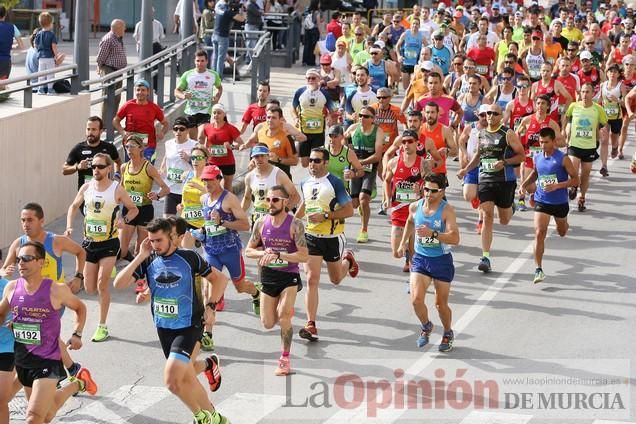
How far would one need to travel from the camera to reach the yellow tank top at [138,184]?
587 inches

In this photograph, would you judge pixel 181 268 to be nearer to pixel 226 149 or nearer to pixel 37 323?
pixel 37 323

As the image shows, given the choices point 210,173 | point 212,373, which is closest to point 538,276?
point 210,173

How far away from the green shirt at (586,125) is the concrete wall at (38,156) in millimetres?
6977

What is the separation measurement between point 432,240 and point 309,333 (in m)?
1.56

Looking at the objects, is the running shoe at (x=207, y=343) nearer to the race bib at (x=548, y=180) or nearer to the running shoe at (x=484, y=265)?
the running shoe at (x=484, y=265)

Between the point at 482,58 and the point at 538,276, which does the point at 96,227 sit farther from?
the point at 482,58

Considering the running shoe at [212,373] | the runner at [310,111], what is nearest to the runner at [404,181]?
the runner at [310,111]

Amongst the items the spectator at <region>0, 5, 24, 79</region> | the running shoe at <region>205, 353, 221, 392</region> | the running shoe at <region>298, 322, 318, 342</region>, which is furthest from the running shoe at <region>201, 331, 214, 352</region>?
the spectator at <region>0, 5, 24, 79</region>

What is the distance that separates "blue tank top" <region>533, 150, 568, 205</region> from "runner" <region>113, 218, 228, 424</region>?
6052 millimetres

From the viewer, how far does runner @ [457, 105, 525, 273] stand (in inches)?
650

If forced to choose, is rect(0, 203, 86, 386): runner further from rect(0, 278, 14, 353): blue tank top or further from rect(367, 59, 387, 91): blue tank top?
rect(367, 59, 387, 91): blue tank top

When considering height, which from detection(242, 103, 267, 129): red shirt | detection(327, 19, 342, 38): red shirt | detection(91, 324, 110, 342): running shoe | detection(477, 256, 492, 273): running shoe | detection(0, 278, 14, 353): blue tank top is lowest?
detection(91, 324, 110, 342): running shoe

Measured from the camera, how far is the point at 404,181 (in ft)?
51.2

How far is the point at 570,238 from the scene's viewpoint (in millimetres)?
18156
